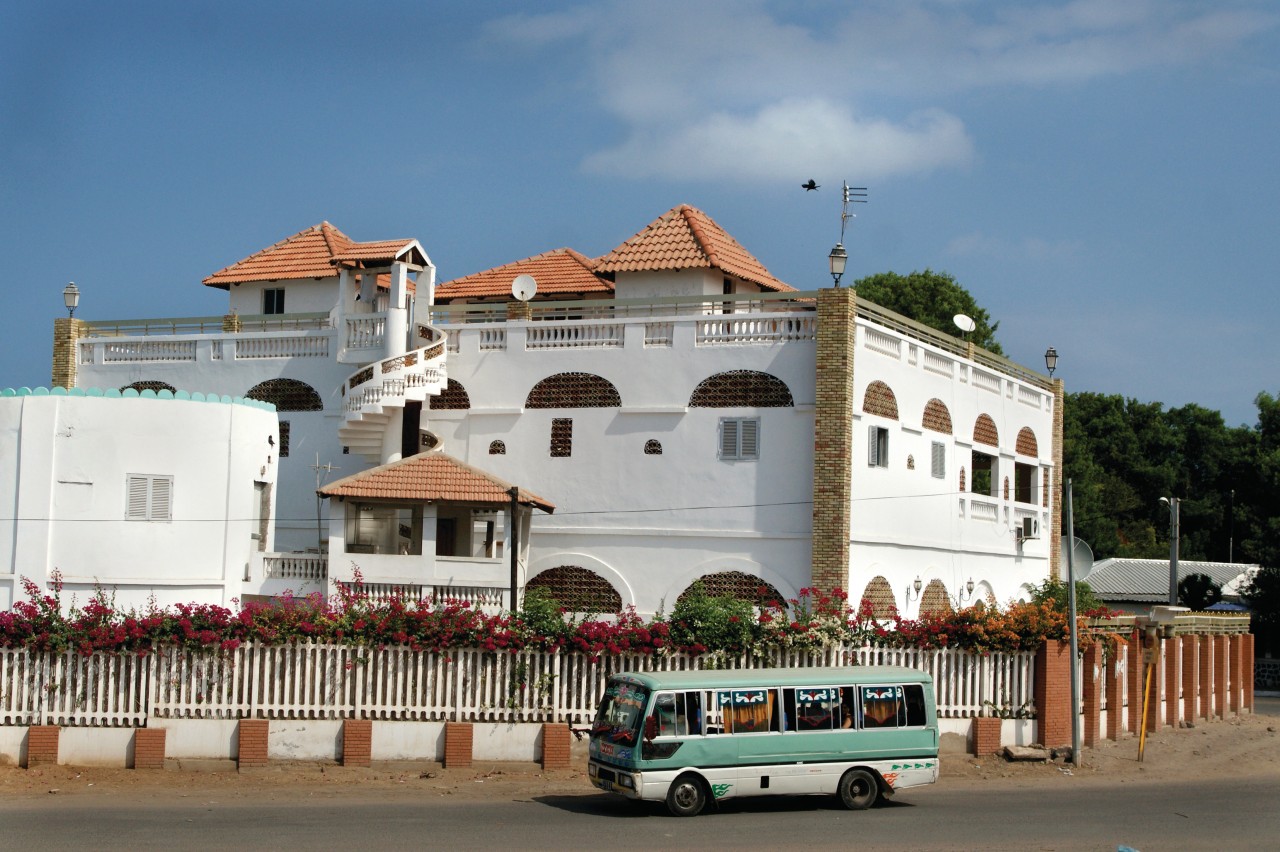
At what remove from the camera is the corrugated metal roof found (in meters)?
62.6

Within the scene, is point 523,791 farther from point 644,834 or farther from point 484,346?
point 484,346

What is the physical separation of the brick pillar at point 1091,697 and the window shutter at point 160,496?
16.2 m

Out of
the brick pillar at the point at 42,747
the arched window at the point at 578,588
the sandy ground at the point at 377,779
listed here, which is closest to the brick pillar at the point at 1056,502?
the arched window at the point at 578,588

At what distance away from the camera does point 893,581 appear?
3203 cm

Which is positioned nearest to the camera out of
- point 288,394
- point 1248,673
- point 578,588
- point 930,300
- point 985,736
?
point 985,736

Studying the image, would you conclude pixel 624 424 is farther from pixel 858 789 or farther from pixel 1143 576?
pixel 1143 576

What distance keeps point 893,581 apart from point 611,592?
5906mm

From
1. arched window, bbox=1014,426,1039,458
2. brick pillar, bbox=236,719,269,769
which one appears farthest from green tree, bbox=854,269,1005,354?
brick pillar, bbox=236,719,269,769

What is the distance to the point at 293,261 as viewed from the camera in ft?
126

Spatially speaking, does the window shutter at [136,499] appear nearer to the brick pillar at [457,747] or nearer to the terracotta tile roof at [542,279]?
the brick pillar at [457,747]

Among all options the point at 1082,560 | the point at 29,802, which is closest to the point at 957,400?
the point at 1082,560

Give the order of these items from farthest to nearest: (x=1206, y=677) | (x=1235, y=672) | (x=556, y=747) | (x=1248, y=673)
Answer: (x=1248, y=673) → (x=1235, y=672) → (x=1206, y=677) → (x=556, y=747)

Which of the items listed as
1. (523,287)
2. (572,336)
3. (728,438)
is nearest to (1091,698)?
(728,438)

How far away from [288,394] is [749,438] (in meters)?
11.2
